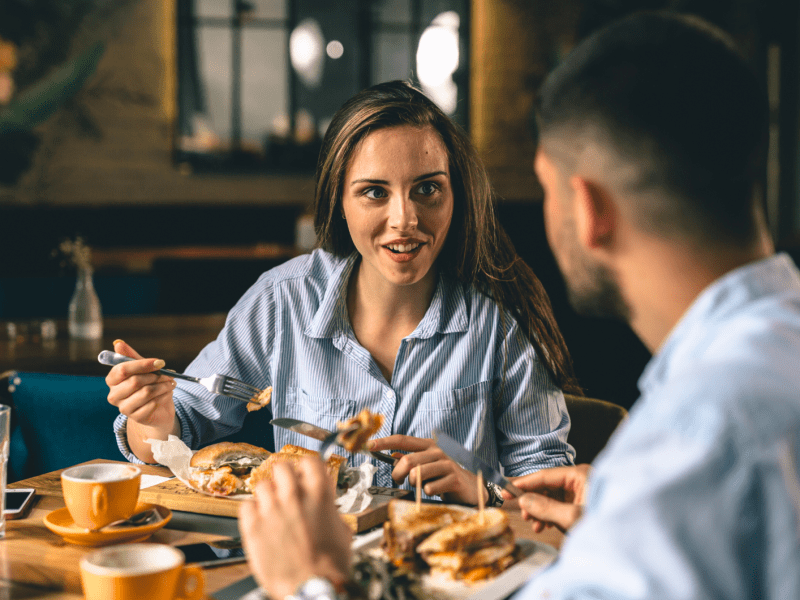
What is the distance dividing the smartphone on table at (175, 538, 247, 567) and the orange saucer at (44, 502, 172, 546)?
6 centimetres

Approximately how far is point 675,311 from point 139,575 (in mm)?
574

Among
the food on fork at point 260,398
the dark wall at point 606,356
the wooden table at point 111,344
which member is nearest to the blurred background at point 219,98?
the wooden table at point 111,344

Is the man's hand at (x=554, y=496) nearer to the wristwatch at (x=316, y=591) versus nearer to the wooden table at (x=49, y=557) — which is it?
the wooden table at (x=49, y=557)

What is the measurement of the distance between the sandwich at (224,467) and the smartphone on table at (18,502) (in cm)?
24

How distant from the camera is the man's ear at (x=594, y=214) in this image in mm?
756

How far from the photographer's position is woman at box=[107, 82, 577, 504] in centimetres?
153

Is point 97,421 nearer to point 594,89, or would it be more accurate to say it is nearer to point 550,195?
point 550,195

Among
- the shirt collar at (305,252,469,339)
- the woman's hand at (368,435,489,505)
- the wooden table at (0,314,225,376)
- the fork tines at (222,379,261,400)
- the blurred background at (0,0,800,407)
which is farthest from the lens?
the blurred background at (0,0,800,407)

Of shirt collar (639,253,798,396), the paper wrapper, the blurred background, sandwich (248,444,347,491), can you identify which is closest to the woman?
the paper wrapper

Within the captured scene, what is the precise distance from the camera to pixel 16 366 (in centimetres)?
230

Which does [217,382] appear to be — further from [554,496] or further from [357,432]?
[554,496]

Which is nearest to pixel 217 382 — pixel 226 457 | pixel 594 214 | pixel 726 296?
pixel 226 457

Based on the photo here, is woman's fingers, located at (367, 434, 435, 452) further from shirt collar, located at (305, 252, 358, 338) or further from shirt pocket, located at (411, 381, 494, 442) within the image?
shirt collar, located at (305, 252, 358, 338)

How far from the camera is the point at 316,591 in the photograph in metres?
0.70
